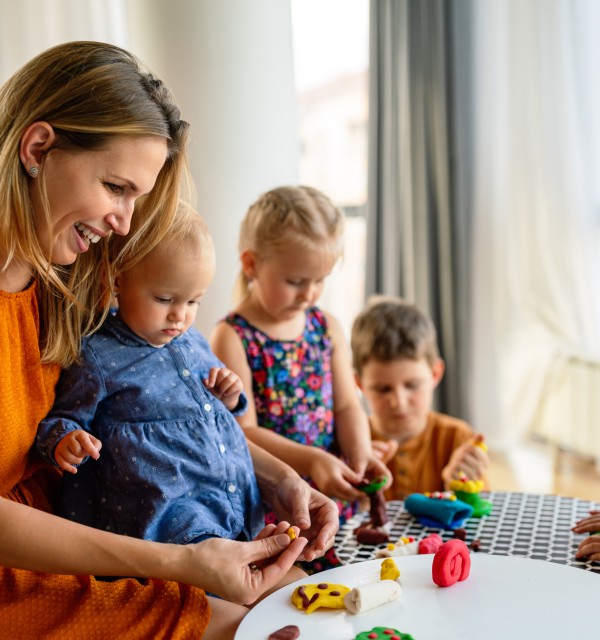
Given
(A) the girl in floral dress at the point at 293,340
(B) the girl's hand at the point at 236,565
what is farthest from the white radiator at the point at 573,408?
(B) the girl's hand at the point at 236,565

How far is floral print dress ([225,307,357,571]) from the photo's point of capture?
2082 millimetres

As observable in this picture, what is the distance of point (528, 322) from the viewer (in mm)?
4352

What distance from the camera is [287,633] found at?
1.18 meters

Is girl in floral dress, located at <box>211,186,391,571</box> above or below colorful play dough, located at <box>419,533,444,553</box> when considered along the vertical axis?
above

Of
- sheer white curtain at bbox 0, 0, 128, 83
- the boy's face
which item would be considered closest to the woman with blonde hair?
the boy's face

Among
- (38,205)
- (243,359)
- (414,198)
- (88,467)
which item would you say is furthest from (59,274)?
(414,198)

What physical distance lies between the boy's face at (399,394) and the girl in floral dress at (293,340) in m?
0.24

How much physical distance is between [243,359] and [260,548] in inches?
32.2

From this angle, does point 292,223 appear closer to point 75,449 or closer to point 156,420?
point 156,420

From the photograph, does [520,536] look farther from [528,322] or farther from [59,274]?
[528,322]

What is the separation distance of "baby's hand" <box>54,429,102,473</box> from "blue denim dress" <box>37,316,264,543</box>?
0.12 ft

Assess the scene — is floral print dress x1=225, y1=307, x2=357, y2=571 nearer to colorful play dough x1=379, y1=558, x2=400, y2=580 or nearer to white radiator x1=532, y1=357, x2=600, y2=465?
colorful play dough x1=379, y1=558, x2=400, y2=580

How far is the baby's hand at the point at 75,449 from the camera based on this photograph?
4.35ft

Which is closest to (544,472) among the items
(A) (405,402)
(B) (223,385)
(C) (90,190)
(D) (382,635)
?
(A) (405,402)
